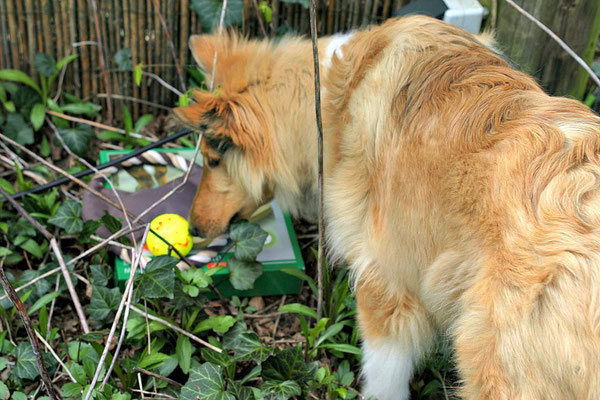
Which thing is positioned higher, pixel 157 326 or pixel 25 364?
pixel 157 326

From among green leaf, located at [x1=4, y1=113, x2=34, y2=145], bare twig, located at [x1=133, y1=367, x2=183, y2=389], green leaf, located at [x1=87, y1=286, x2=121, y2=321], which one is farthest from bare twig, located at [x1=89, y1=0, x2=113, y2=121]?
bare twig, located at [x1=133, y1=367, x2=183, y2=389]

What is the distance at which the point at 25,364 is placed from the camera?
8.41ft

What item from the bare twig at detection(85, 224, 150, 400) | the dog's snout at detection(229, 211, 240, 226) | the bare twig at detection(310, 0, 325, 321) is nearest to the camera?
the bare twig at detection(310, 0, 325, 321)

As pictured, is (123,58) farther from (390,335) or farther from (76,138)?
(390,335)

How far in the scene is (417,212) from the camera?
2.05 metres

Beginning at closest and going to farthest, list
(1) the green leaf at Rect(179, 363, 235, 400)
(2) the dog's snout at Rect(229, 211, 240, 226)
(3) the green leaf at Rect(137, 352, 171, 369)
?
1. (1) the green leaf at Rect(179, 363, 235, 400)
2. (3) the green leaf at Rect(137, 352, 171, 369)
3. (2) the dog's snout at Rect(229, 211, 240, 226)

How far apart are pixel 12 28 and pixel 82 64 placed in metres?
0.46

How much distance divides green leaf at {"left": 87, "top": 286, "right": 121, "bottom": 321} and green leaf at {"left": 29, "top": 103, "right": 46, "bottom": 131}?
1.48 meters

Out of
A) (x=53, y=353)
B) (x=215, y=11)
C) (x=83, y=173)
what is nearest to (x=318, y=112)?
(x=53, y=353)

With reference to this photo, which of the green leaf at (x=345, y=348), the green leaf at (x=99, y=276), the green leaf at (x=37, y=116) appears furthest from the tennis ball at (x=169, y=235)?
the green leaf at (x=37, y=116)

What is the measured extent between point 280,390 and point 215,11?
240 cm

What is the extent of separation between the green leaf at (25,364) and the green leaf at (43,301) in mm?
227

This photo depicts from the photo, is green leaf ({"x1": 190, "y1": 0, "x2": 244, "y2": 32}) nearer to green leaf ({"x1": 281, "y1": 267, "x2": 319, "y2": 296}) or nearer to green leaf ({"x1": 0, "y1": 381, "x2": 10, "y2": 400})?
green leaf ({"x1": 281, "y1": 267, "x2": 319, "y2": 296})

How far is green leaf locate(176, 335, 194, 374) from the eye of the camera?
2.64 meters
